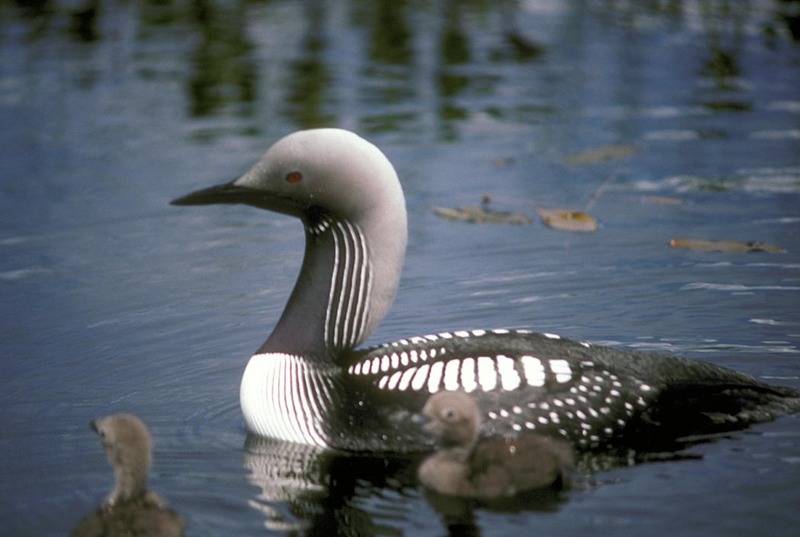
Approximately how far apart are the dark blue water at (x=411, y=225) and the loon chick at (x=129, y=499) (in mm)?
169

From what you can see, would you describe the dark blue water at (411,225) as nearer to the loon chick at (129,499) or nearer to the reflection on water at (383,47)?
the reflection on water at (383,47)

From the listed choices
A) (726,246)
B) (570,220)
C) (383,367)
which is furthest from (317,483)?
(570,220)

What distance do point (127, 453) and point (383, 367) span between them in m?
0.96

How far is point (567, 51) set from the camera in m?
11.4

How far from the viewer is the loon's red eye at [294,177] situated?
14.9 ft

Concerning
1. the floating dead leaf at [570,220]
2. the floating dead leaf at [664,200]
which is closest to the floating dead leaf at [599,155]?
the floating dead leaf at [664,200]

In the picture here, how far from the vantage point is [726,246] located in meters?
6.34

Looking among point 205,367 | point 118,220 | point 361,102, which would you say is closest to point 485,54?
point 361,102

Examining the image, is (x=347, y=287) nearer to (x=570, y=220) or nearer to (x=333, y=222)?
(x=333, y=222)

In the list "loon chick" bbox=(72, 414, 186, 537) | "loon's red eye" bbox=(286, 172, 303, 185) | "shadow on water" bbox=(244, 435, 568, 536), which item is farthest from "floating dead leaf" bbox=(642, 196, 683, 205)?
"loon chick" bbox=(72, 414, 186, 537)

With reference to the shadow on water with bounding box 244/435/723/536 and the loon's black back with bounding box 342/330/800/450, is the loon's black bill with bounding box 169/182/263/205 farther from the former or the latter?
the shadow on water with bounding box 244/435/723/536

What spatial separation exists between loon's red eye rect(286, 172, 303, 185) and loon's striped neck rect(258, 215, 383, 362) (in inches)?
6.4

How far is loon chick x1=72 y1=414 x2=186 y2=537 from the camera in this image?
3.67m

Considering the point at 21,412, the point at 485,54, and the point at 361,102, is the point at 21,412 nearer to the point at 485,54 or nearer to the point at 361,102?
the point at 361,102
